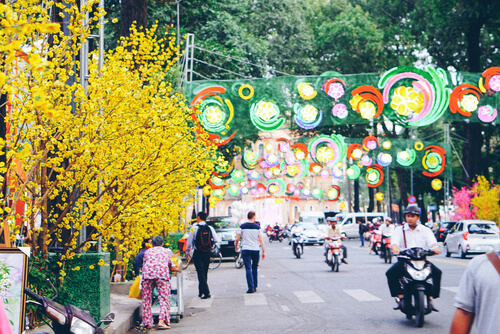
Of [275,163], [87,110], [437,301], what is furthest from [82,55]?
[275,163]

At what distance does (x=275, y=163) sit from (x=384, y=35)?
1320cm

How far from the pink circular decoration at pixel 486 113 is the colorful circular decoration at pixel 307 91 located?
5786 millimetres

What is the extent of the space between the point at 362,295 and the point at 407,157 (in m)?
17.3

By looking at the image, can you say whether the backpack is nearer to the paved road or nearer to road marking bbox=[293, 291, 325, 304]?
the paved road

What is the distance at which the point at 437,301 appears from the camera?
527 inches

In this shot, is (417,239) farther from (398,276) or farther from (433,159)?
(433,159)

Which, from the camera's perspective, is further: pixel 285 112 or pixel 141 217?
pixel 285 112

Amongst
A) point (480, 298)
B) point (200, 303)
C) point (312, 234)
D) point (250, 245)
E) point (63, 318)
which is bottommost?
point (200, 303)

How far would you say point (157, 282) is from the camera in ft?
36.8

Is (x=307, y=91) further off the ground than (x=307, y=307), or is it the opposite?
(x=307, y=91)

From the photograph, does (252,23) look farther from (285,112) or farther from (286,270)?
(286,270)

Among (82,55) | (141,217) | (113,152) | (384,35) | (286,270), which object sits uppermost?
(384,35)

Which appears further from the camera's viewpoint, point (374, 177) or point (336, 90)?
point (374, 177)

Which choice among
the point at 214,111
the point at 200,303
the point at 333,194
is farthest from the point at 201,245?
the point at 333,194
